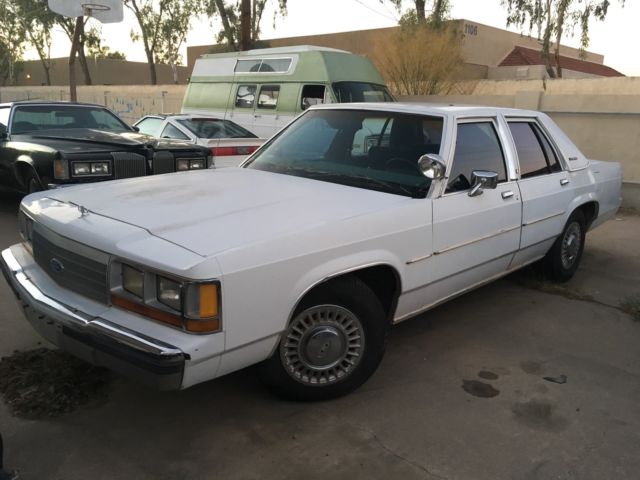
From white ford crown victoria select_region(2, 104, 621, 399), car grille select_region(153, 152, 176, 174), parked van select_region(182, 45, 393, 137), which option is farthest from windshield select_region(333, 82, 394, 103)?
white ford crown victoria select_region(2, 104, 621, 399)

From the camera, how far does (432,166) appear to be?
3471 mm

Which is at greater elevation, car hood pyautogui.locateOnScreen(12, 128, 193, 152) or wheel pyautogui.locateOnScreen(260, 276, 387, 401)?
car hood pyautogui.locateOnScreen(12, 128, 193, 152)

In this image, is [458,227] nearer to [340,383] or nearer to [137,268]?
[340,383]

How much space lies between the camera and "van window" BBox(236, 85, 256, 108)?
13.3 meters

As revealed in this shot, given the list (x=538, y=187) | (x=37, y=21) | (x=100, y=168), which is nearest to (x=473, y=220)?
(x=538, y=187)

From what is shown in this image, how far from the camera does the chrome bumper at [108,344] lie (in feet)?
7.94

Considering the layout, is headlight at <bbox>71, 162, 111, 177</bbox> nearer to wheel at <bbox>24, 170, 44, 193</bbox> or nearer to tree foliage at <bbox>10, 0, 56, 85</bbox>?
wheel at <bbox>24, 170, 44, 193</bbox>

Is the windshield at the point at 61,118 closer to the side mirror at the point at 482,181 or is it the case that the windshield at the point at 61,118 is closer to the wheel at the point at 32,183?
the wheel at the point at 32,183

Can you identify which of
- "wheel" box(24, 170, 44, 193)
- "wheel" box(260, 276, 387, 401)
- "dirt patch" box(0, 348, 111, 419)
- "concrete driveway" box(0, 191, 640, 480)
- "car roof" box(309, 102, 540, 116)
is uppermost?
"car roof" box(309, 102, 540, 116)

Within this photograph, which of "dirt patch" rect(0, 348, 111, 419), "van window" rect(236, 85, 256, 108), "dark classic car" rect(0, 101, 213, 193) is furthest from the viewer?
"van window" rect(236, 85, 256, 108)

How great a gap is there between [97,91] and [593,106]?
21.7 metres

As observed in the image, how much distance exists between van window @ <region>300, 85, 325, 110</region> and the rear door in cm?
743

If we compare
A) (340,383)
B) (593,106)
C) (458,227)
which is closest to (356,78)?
(593,106)

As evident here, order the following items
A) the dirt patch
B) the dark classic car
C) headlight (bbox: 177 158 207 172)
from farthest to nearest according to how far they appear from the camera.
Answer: headlight (bbox: 177 158 207 172) < the dark classic car < the dirt patch
